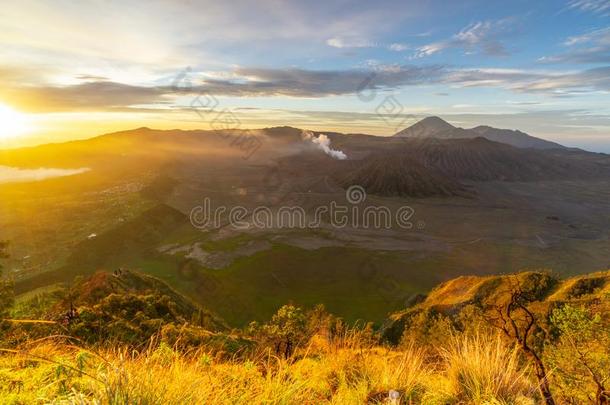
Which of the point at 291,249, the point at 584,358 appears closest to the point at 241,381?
the point at 584,358

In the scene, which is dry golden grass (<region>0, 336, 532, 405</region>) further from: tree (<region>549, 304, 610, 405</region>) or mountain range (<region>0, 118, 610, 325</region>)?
mountain range (<region>0, 118, 610, 325</region>)

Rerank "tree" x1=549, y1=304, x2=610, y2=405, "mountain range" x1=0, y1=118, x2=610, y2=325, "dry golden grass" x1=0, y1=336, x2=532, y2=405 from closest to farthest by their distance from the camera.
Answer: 1. "dry golden grass" x1=0, y1=336, x2=532, y2=405
2. "tree" x1=549, y1=304, x2=610, y2=405
3. "mountain range" x1=0, y1=118, x2=610, y2=325

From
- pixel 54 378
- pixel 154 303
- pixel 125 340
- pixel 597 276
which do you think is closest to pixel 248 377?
pixel 54 378

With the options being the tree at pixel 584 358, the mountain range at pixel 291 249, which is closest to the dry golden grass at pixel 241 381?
the tree at pixel 584 358

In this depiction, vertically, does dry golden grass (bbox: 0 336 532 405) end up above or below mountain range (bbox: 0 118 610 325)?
above

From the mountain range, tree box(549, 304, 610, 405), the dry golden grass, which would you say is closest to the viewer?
the dry golden grass

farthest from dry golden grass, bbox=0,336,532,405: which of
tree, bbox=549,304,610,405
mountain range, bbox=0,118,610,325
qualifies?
mountain range, bbox=0,118,610,325

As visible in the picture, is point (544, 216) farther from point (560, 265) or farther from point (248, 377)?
point (248, 377)

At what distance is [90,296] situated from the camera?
39250mm

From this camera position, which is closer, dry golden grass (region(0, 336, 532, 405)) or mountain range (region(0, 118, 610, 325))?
dry golden grass (region(0, 336, 532, 405))

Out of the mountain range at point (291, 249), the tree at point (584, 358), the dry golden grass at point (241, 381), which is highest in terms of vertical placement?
the dry golden grass at point (241, 381)

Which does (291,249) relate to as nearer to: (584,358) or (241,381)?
(584,358)

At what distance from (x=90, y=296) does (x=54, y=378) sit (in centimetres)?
4159

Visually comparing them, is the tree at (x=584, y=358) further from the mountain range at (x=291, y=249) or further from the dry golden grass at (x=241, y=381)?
the mountain range at (x=291, y=249)
